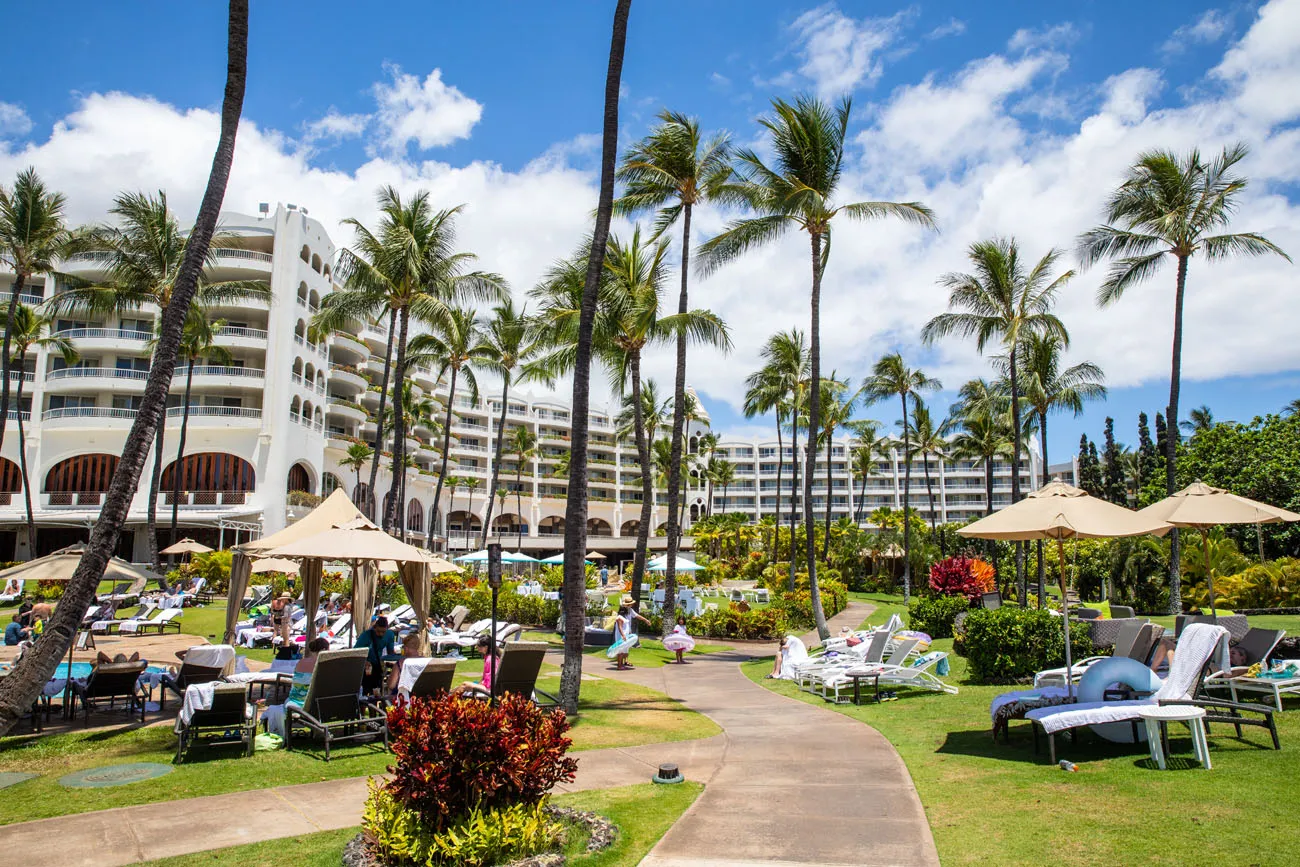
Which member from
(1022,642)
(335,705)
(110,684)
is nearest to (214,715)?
(335,705)

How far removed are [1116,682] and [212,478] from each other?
45.5m

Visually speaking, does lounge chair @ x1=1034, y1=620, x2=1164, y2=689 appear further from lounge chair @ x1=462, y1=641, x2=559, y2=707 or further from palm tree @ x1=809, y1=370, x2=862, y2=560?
palm tree @ x1=809, y1=370, x2=862, y2=560

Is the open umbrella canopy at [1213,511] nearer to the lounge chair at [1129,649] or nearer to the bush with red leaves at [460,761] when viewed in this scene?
the lounge chair at [1129,649]

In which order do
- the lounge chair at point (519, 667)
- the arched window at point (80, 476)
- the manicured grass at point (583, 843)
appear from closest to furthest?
the manicured grass at point (583, 843) → the lounge chair at point (519, 667) → the arched window at point (80, 476)

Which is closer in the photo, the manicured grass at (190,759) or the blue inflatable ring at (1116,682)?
the manicured grass at (190,759)

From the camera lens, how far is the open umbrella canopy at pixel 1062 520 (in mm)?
8898

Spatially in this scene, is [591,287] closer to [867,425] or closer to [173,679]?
[173,679]

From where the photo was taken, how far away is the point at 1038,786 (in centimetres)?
672

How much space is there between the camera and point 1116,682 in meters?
8.02

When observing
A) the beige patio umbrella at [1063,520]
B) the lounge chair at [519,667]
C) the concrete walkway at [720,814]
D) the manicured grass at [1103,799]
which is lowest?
the concrete walkway at [720,814]

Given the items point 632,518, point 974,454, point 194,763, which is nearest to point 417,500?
point 632,518

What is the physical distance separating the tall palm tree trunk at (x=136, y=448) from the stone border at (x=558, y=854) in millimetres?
5529

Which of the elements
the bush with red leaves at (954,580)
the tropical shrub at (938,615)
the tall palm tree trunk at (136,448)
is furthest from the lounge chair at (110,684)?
the bush with red leaves at (954,580)

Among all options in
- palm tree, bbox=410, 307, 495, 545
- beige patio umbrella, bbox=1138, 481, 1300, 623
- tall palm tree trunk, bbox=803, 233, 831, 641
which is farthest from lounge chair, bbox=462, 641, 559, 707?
palm tree, bbox=410, 307, 495, 545
